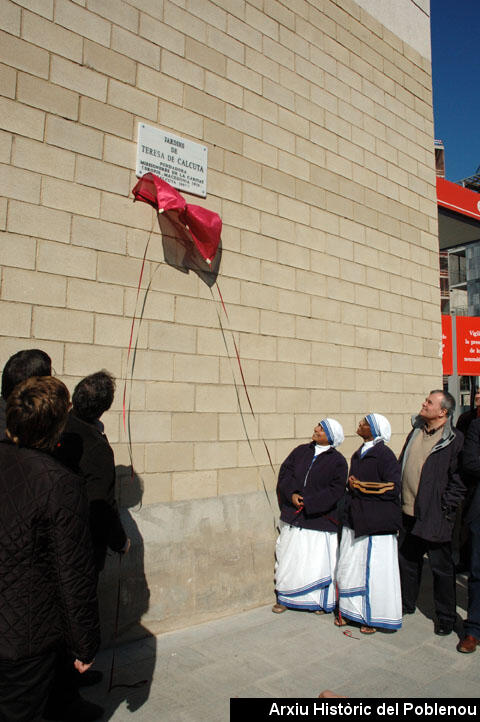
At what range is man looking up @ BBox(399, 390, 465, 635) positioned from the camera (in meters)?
4.49

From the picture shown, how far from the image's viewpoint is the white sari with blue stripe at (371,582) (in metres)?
4.43

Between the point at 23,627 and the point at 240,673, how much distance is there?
1.96m

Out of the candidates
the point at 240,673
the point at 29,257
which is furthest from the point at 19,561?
the point at 29,257

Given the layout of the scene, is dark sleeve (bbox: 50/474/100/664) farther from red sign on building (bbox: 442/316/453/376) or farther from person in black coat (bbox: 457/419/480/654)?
red sign on building (bbox: 442/316/453/376)

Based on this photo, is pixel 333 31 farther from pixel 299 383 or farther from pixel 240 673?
pixel 240 673

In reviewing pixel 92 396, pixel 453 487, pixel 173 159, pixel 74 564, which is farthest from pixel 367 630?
pixel 173 159

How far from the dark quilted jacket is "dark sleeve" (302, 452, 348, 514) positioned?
9.09 ft

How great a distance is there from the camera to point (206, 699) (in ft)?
10.9

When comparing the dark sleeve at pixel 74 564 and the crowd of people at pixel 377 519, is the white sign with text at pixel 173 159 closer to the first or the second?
the crowd of people at pixel 377 519

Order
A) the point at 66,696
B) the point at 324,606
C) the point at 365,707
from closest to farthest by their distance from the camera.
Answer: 1. the point at 66,696
2. the point at 365,707
3. the point at 324,606

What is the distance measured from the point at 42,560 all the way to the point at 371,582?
300cm

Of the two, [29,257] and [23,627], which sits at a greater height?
[29,257]

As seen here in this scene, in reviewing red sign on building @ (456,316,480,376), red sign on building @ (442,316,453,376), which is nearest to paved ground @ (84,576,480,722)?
red sign on building @ (442,316,453,376)

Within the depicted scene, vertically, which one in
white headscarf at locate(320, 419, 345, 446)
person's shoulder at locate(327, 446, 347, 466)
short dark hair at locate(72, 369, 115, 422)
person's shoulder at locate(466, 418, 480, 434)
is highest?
short dark hair at locate(72, 369, 115, 422)
